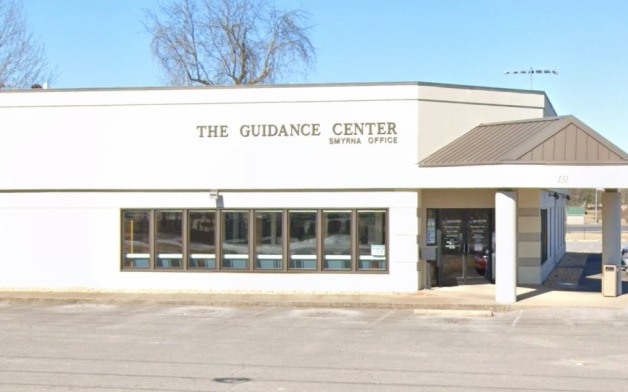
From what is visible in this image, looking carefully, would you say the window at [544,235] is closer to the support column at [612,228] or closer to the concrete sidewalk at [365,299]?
the concrete sidewalk at [365,299]

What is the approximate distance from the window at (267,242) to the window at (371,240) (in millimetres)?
2217

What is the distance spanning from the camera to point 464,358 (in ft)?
39.0

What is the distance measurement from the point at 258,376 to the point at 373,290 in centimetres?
987

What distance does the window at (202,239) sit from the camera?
20703 millimetres

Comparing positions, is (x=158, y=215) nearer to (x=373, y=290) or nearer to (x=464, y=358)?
(x=373, y=290)

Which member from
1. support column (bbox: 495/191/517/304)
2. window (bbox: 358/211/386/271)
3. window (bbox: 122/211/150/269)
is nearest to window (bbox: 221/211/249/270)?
window (bbox: 122/211/150/269)

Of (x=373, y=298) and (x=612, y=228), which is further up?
(x=612, y=228)

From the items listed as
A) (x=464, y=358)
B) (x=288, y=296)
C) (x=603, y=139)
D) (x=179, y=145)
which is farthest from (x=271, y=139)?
(x=464, y=358)

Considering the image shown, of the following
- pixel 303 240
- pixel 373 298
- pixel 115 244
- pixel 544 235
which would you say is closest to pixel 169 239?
pixel 115 244

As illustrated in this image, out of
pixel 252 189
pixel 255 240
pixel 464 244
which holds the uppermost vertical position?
pixel 252 189

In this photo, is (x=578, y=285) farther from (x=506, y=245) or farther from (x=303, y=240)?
(x=303, y=240)

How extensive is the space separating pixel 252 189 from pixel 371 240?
3.47m

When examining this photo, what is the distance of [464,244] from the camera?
70.1 feet

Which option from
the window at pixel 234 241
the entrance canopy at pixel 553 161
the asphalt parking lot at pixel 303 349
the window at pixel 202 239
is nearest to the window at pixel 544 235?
the entrance canopy at pixel 553 161
